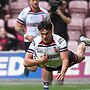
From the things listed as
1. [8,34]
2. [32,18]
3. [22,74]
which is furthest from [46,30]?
[8,34]

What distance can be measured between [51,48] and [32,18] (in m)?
2.41

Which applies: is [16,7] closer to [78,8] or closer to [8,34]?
[8,34]

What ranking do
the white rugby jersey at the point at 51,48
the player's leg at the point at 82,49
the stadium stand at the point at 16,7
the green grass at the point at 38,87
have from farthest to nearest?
the stadium stand at the point at 16,7 < the green grass at the point at 38,87 < the player's leg at the point at 82,49 < the white rugby jersey at the point at 51,48

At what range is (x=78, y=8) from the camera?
53.6 feet

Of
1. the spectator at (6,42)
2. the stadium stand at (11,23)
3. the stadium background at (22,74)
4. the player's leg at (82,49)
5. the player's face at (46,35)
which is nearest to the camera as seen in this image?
the player's face at (46,35)

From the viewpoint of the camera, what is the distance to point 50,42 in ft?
28.4

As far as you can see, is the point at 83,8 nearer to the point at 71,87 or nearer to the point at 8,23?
the point at 8,23

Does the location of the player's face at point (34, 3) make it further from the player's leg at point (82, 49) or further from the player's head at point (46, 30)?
the player's head at point (46, 30)

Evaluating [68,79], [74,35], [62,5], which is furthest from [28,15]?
[74,35]

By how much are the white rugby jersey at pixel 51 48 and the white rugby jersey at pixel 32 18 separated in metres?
2.20

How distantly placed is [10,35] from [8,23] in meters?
0.73

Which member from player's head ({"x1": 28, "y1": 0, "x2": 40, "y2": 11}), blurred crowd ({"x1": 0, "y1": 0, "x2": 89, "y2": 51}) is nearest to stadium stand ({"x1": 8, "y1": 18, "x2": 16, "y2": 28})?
blurred crowd ({"x1": 0, "y1": 0, "x2": 89, "y2": 51})

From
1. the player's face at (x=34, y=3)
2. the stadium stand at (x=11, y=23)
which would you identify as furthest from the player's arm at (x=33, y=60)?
the stadium stand at (x=11, y=23)

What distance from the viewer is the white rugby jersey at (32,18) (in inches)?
432
